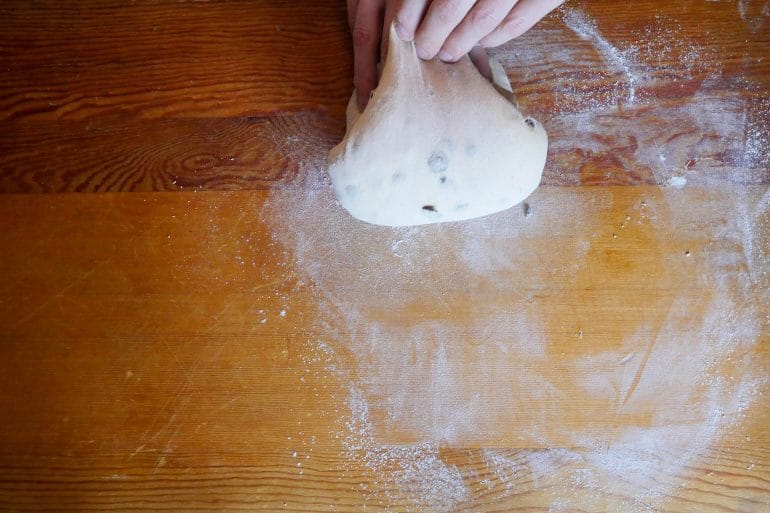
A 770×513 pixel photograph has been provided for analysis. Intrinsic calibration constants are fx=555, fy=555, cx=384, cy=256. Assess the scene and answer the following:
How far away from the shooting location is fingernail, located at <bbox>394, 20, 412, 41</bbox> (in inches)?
31.4

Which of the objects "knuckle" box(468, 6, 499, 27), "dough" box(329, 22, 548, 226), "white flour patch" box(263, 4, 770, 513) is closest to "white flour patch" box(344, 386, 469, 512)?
"white flour patch" box(263, 4, 770, 513)

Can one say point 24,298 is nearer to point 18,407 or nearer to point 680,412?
point 18,407

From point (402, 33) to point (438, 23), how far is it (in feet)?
0.19

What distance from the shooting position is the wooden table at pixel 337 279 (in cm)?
96

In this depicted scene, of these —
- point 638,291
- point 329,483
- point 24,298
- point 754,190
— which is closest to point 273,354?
point 329,483

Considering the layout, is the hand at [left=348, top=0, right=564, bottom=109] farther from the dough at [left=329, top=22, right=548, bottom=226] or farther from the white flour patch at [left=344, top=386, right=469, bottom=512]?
the white flour patch at [left=344, top=386, right=469, bottom=512]

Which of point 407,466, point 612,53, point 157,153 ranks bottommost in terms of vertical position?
point 407,466

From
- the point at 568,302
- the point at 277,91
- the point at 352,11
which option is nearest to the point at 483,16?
the point at 352,11

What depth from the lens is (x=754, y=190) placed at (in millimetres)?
968

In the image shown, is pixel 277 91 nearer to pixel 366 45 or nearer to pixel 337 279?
pixel 366 45

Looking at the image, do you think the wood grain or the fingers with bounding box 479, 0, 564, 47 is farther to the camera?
the wood grain

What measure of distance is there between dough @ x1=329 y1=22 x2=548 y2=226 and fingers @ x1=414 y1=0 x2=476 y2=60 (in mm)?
18

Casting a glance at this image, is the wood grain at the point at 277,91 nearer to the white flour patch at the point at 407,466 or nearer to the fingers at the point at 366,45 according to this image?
the fingers at the point at 366,45

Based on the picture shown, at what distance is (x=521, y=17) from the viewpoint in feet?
2.63
